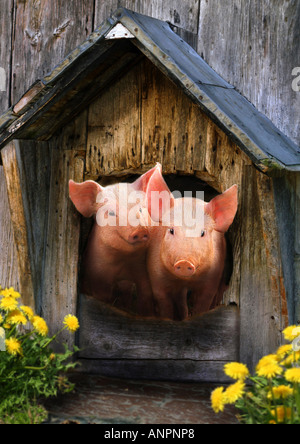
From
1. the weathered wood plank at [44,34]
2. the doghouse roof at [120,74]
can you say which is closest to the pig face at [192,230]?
the doghouse roof at [120,74]

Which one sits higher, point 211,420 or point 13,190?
point 13,190

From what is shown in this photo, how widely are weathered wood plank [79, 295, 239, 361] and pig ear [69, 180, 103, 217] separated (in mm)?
466

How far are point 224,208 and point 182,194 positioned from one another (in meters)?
0.24

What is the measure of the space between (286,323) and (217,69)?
1.35 meters

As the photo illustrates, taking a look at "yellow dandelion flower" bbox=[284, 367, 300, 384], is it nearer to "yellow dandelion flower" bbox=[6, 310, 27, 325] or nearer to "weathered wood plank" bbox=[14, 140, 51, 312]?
"yellow dandelion flower" bbox=[6, 310, 27, 325]

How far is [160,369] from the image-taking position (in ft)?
11.6

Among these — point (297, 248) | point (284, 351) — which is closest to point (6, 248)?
point (297, 248)

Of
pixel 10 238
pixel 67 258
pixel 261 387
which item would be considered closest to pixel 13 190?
pixel 67 258

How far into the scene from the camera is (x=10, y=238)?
4.17 meters

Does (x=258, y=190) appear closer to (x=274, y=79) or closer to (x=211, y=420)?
(x=274, y=79)

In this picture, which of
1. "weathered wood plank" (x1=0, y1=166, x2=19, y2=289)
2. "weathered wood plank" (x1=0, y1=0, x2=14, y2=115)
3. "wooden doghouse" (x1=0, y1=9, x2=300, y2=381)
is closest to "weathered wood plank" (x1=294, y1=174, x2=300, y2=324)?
"wooden doghouse" (x1=0, y1=9, x2=300, y2=381)

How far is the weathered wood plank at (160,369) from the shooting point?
3.46 metres

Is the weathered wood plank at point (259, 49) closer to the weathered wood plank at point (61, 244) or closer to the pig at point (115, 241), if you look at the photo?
the pig at point (115, 241)
